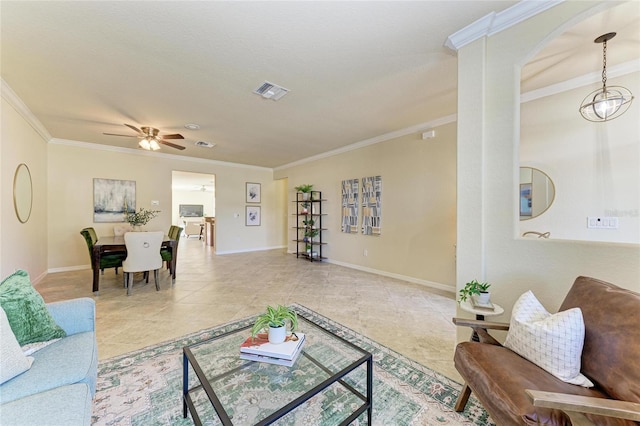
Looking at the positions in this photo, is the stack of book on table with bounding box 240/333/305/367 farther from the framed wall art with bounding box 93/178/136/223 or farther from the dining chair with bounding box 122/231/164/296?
the framed wall art with bounding box 93/178/136/223

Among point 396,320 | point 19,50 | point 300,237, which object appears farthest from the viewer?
point 300,237

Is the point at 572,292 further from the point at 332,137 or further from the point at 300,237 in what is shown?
the point at 300,237

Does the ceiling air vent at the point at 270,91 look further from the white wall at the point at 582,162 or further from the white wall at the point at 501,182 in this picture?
the white wall at the point at 582,162

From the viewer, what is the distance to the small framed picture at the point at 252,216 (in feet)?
23.9

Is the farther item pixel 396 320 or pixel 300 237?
pixel 300 237

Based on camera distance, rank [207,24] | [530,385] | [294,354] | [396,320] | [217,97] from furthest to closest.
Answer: [217,97] < [396,320] < [207,24] < [294,354] < [530,385]

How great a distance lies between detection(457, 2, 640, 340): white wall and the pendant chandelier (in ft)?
3.28

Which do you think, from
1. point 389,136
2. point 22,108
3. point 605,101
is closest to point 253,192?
point 389,136

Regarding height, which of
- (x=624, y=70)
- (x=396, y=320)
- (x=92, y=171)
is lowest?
(x=396, y=320)

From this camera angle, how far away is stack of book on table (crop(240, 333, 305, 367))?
134cm

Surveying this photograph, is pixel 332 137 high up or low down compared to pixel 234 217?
up

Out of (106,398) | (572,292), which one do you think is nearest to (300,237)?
(106,398)

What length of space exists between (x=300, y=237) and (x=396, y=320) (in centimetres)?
435

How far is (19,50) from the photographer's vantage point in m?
2.11
